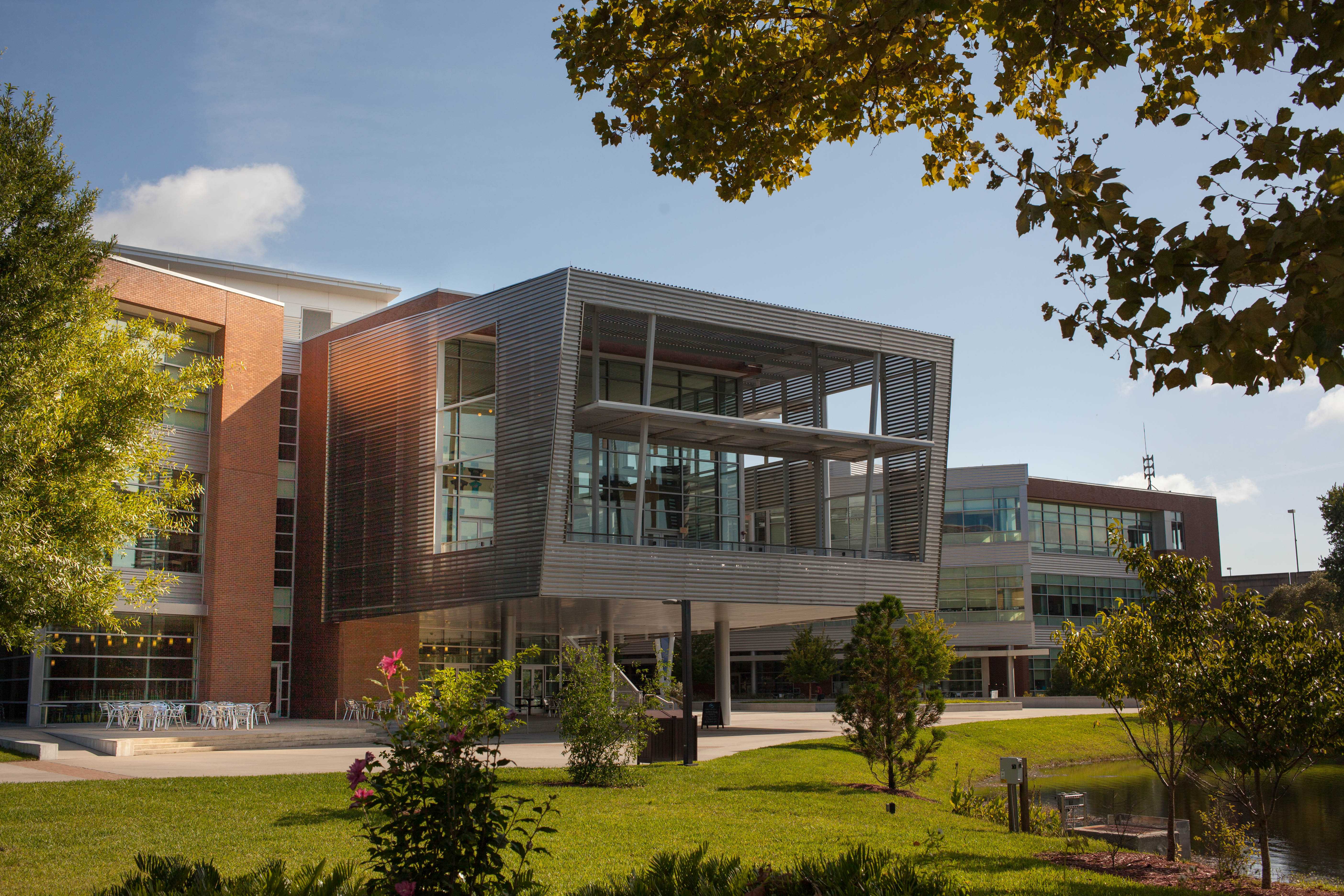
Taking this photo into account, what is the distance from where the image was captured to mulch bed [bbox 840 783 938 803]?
17.8 metres

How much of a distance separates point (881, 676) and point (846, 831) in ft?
17.6

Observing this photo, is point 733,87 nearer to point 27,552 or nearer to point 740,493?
point 27,552

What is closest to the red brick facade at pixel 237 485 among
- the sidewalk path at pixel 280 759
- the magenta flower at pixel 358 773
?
the sidewalk path at pixel 280 759

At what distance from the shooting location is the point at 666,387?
37938 mm

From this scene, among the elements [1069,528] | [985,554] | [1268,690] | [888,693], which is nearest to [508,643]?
[888,693]

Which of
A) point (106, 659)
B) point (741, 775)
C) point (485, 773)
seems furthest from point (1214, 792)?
point (106, 659)

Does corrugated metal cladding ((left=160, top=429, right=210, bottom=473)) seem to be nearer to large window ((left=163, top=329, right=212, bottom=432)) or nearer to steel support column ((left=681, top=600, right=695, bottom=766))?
large window ((left=163, top=329, right=212, bottom=432))

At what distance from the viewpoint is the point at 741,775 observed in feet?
65.3

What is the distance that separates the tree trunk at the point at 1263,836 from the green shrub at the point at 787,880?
674cm

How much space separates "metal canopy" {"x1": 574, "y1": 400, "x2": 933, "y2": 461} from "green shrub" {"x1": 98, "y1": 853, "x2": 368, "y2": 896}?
2142cm

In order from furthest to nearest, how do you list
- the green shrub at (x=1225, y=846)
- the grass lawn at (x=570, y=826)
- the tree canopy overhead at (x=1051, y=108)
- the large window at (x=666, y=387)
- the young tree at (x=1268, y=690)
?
the large window at (x=666, y=387) < the green shrub at (x=1225, y=846) < the young tree at (x=1268, y=690) < the grass lawn at (x=570, y=826) < the tree canopy overhead at (x=1051, y=108)

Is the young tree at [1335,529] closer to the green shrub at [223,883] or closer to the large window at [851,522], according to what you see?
the large window at [851,522]

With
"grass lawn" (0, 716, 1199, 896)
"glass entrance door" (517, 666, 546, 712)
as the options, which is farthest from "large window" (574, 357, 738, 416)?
"grass lawn" (0, 716, 1199, 896)

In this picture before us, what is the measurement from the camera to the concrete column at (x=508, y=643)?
32562 mm
